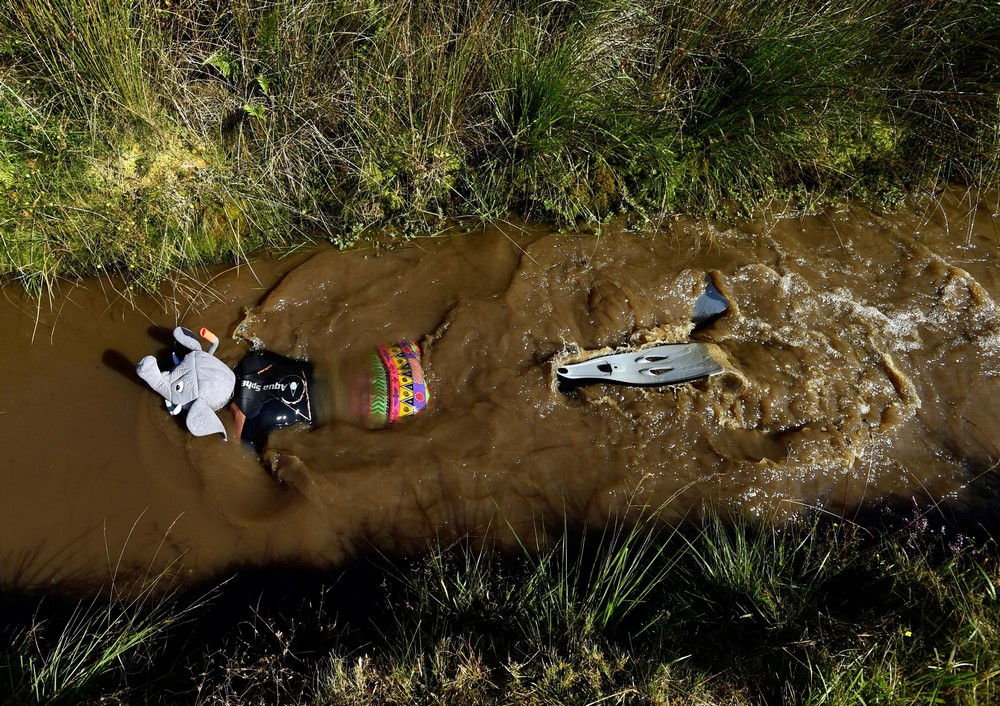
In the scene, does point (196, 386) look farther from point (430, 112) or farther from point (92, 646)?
point (430, 112)

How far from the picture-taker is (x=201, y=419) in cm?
325

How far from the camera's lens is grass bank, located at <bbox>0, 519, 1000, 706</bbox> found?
99.2 inches

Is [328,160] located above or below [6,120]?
below

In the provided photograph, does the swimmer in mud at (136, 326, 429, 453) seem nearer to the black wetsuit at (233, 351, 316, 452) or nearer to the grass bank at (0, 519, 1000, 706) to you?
the black wetsuit at (233, 351, 316, 452)

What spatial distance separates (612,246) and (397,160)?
1.49 m

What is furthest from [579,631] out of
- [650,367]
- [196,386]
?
[196,386]

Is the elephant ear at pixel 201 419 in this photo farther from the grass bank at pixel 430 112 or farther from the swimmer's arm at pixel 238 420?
the grass bank at pixel 430 112

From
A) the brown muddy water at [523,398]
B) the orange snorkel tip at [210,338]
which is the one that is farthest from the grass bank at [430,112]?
the orange snorkel tip at [210,338]

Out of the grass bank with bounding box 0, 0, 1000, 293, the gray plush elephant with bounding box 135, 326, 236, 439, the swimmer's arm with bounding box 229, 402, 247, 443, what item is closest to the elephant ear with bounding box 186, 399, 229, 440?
the gray plush elephant with bounding box 135, 326, 236, 439

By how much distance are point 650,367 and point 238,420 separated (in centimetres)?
230

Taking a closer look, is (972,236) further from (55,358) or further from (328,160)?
(55,358)

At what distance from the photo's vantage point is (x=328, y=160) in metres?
3.96

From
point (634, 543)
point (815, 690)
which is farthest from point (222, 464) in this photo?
point (815, 690)

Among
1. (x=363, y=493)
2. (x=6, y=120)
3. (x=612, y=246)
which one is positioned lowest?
(x=363, y=493)
